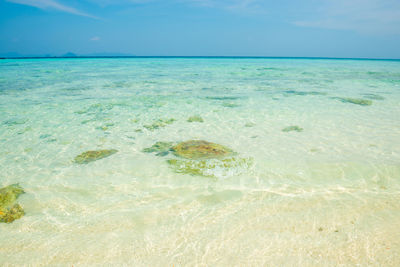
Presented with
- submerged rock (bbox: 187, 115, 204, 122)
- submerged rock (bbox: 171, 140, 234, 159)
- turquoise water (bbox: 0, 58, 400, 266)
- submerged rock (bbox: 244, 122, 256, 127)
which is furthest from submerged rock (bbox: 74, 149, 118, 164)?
submerged rock (bbox: 244, 122, 256, 127)

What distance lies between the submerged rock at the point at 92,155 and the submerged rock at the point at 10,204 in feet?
4.01

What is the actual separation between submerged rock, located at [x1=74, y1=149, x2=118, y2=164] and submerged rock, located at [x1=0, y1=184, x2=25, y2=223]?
122cm

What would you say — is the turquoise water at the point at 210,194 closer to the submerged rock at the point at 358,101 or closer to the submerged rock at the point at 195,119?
the submerged rock at the point at 195,119

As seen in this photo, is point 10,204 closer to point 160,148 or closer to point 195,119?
point 160,148

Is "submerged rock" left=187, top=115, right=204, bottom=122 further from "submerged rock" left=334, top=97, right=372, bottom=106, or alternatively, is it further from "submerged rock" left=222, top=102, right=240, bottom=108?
"submerged rock" left=334, top=97, right=372, bottom=106

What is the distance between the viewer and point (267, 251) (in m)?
2.55

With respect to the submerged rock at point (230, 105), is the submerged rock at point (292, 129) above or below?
below

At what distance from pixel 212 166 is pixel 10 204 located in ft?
11.1

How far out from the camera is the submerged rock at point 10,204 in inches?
127

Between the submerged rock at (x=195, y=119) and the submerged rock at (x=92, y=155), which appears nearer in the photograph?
the submerged rock at (x=92, y=155)

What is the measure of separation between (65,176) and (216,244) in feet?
10.9

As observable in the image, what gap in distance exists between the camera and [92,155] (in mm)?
5309

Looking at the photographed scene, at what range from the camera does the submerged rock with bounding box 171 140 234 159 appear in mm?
5113

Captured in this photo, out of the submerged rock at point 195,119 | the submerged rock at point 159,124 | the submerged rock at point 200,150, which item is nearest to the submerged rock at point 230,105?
the submerged rock at point 195,119
